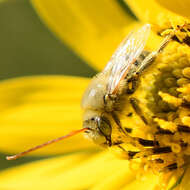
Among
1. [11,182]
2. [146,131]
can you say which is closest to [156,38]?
[146,131]

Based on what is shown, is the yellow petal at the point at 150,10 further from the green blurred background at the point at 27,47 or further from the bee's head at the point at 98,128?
the green blurred background at the point at 27,47

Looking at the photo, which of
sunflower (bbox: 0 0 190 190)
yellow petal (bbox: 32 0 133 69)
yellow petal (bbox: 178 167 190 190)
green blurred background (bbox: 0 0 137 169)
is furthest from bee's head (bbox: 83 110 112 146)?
green blurred background (bbox: 0 0 137 169)

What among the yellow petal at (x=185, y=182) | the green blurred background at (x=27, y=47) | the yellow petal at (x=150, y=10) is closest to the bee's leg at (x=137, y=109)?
the yellow petal at (x=185, y=182)

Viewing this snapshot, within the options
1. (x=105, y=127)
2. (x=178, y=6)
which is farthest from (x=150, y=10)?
(x=105, y=127)

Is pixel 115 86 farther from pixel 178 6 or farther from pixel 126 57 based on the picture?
pixel 178 6

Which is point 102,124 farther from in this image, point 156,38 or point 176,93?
point 156,38

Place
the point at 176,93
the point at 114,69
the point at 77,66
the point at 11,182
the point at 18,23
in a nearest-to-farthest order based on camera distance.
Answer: the point at 114,69
the point at 176,93
the point at 11,182
the point at 77,66
the point at 18,23

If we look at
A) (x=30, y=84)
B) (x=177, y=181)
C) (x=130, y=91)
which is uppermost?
(x=30, y=84)
